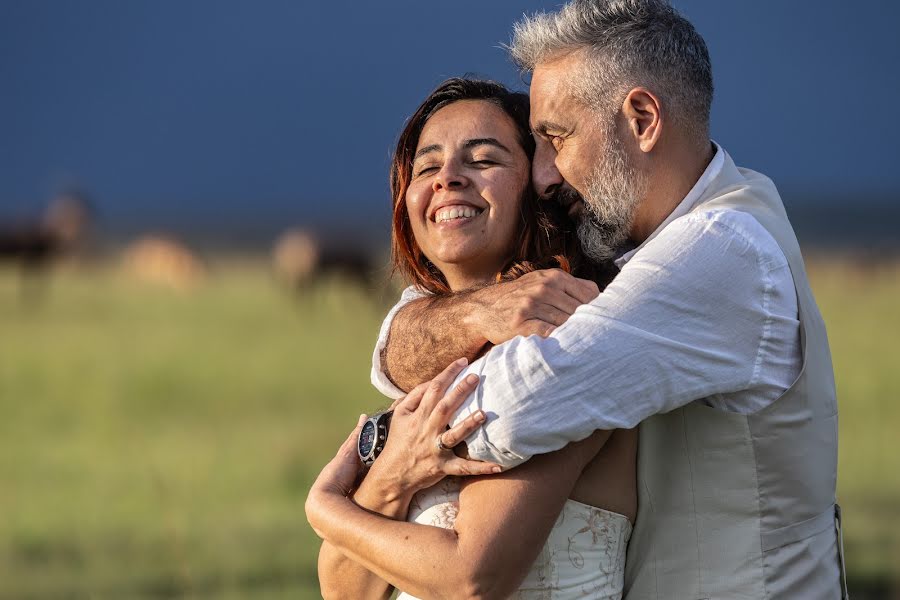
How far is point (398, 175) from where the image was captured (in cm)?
309

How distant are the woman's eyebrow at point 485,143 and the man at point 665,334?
0.10 m

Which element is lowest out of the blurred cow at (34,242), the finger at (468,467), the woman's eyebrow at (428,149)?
the blurred cow at (34,242)

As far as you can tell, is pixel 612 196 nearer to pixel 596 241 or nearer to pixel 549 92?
pixel 596 241

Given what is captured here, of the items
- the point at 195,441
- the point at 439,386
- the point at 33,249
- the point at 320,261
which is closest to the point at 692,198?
the point at 439,386

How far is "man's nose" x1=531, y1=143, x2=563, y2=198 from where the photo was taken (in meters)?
2.80

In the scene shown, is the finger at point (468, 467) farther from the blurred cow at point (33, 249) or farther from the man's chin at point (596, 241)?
the blurred cow at point (33, 249)

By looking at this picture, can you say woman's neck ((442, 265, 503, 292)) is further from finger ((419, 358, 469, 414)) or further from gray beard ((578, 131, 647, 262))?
finger ((419, 358, 469, 414))

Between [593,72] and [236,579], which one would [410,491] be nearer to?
[593,72]

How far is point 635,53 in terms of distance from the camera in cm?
262

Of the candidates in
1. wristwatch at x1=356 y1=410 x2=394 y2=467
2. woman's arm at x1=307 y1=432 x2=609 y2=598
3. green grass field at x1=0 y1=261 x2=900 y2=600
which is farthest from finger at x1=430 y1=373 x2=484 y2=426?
green grass field at x1=0 y1=261 x2=900 y2=600

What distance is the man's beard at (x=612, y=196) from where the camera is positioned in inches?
104

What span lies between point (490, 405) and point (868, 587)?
372cm

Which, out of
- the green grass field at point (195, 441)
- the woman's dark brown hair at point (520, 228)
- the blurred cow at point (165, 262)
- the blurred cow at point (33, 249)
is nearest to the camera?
the woman's dark brown hair at point (520, 228)

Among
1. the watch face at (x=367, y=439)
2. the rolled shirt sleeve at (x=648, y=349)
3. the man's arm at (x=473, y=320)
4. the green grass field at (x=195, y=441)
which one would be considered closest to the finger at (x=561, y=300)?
the man's arm at (x=473, y=320)
